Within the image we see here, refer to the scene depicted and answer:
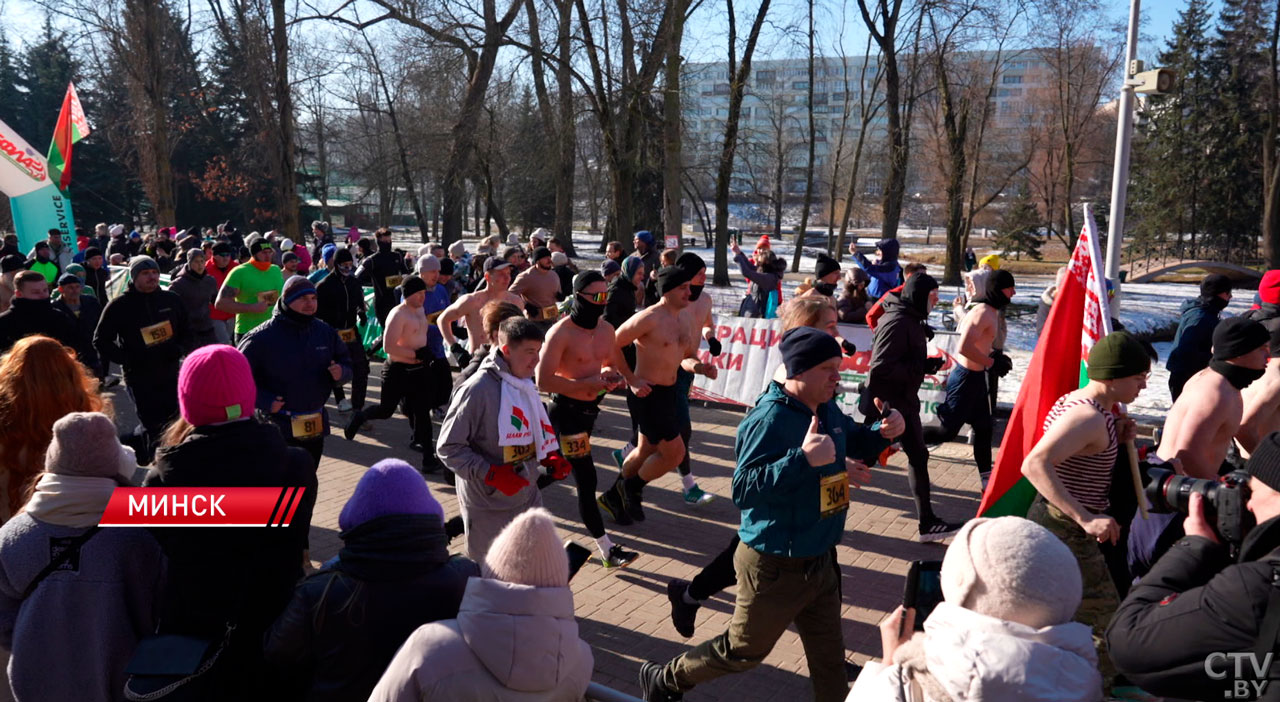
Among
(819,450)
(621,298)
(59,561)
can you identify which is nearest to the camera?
(59,561)

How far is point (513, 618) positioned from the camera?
7.17 ft

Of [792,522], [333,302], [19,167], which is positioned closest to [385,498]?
[792,522]

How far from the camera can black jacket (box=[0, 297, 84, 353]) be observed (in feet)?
24.3

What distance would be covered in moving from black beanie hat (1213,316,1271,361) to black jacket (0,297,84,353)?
8.37 meters

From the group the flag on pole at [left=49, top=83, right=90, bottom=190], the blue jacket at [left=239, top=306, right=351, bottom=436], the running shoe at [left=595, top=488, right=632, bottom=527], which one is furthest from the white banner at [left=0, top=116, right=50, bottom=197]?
the running shoe at [left=595, top=488, right=632, bottom=527]

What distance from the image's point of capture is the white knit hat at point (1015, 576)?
1933mm

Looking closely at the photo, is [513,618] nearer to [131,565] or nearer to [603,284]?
[131,565]

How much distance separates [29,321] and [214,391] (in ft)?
18.4

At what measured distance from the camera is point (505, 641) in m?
2.17

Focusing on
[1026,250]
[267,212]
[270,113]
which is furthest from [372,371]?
[1026,250]

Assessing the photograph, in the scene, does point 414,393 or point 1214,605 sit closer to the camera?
point 1214,605

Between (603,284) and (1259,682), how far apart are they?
4512mm

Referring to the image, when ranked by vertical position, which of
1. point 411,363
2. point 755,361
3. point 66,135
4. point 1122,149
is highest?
point 66,135
